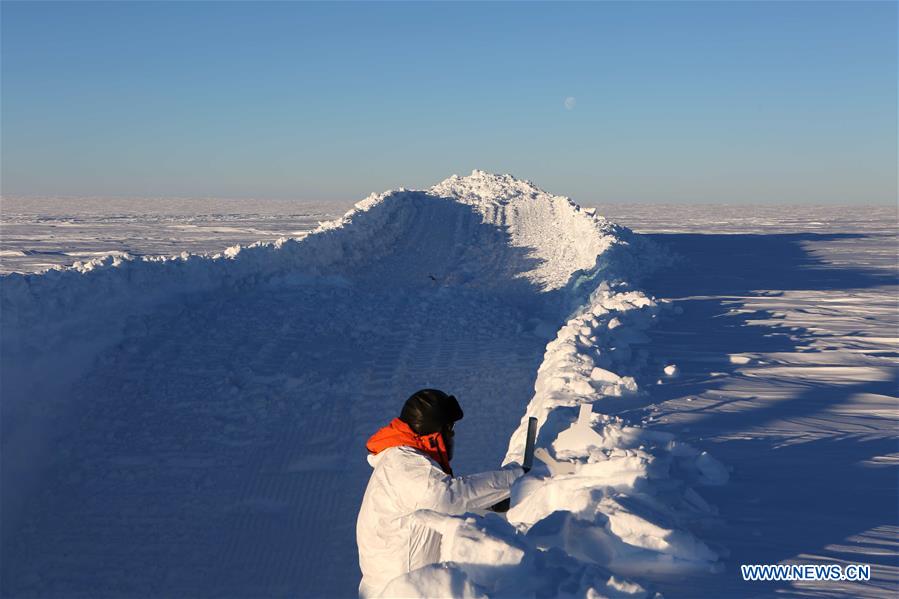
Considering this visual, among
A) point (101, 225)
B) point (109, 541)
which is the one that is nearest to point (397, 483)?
point (109, 541)

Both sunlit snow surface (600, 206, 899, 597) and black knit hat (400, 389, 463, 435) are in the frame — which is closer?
black knit hat (400, 389, 463, 435)

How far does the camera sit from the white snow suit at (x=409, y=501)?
3002 millimetres

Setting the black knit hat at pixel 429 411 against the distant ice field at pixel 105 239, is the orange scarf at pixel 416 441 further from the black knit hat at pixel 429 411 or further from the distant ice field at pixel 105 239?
the distant ice field at pixel 105 239

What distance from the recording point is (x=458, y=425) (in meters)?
8.61

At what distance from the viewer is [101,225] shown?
4281 cm

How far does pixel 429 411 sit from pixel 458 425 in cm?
559

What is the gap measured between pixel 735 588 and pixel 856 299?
1093cm

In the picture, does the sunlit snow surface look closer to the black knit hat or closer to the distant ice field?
the black knit hat

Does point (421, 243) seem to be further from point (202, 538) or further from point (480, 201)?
point (202, 538)

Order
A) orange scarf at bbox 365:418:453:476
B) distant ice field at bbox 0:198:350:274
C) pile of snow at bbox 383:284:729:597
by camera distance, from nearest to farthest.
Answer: pile of snow at bbox 383:284:729:597, orange scarf at bbox 365:418:453:476, distant ice field at bbox 0:198:350:274

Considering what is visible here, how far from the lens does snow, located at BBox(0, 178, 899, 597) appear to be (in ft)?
10.9

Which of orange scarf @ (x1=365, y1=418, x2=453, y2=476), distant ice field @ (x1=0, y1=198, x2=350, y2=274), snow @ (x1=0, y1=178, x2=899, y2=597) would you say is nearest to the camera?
orange scarf @ (x1=365, y1=418, x2=453, y2=476)

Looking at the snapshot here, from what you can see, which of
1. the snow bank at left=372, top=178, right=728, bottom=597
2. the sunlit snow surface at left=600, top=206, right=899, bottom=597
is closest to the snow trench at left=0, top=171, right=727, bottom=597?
the snow bank at left=372, top=178, right=728, bottom=597

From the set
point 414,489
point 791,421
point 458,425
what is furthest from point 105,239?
point 414,489
